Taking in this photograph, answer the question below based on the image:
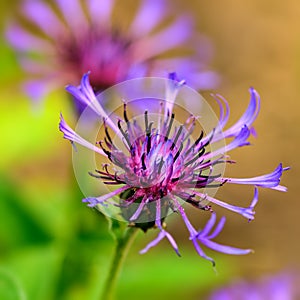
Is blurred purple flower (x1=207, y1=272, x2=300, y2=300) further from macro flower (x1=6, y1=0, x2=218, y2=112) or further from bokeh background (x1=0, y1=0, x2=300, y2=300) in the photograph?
macro flower (x1=6, y1=0, x2=218, y2=112)

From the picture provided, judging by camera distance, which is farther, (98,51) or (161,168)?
(98,51)

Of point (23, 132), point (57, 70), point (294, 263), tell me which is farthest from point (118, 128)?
point (294, 263)

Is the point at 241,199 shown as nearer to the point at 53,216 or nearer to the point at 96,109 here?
the point at 53,216

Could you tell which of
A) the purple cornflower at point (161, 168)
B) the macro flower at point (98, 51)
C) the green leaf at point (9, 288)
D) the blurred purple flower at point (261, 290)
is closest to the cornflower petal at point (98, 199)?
the purple cornflower at point (161, 168)

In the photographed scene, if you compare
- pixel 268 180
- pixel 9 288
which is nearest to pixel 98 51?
pixel 9 288

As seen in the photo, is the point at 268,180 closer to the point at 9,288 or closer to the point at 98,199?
the point at 98,199

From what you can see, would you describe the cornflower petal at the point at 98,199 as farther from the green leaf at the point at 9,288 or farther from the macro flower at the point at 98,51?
the macro flower at the point at 98,51

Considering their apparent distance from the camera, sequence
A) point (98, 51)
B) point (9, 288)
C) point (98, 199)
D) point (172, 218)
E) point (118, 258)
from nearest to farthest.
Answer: point (98, 199) < point (118, 258) < point (9, 288) < point (172, 218) < point (98, 51)
